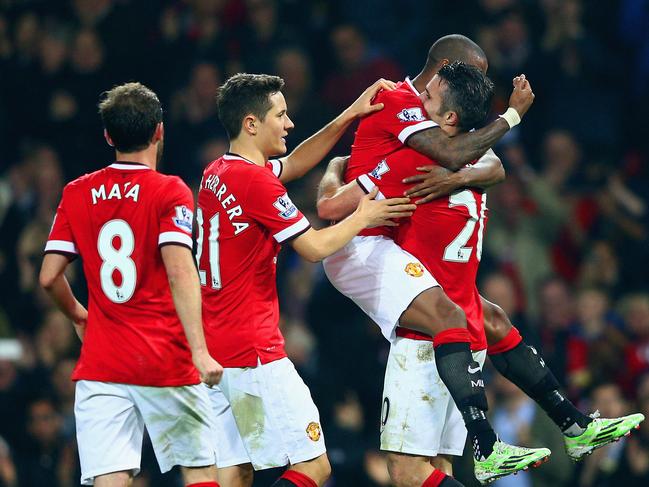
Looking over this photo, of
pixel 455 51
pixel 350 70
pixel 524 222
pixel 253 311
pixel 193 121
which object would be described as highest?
pixel 350 70

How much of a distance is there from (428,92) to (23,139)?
19.5 ft

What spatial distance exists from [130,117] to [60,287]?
2.73 feet

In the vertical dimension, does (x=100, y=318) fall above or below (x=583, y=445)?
above

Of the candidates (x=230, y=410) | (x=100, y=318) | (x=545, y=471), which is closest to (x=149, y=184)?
(x=100, y=318)

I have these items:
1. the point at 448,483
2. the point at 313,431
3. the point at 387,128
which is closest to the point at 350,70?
the point at 387,128

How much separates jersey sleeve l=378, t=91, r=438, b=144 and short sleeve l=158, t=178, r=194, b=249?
128cm

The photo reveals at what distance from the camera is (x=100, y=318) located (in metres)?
5.66

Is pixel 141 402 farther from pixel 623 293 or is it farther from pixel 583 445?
pixel 623 293

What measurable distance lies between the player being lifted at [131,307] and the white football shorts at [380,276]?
3.57ft

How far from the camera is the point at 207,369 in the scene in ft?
17.5

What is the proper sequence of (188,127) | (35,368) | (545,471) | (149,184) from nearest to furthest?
1. (149,184)
2. (545,471)
3. (35,368)
4. (188,127)

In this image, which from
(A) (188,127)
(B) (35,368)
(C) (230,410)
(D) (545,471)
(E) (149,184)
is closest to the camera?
(E) (149,184)

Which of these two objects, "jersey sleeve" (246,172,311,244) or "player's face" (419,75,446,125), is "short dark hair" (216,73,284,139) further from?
"player's face" (419,75,446,125)

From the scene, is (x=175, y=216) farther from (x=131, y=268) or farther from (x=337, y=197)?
(x=337, y=197)
